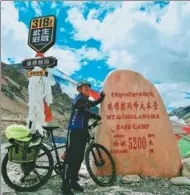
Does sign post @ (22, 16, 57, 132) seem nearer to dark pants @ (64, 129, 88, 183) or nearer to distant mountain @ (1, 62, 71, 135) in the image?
dark pants @ (64, 129, 88, 183)

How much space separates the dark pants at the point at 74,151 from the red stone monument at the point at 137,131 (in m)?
0.87

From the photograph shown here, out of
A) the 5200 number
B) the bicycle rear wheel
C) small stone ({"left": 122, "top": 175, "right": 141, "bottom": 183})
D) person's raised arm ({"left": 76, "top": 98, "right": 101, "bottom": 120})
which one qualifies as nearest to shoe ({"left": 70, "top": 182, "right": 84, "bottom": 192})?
the bicycle rear wheel

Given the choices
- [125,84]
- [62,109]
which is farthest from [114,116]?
[62,109]

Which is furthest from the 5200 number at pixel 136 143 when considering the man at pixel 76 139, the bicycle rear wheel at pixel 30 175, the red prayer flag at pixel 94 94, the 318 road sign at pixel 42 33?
the 318 road sign at pixel 42 33

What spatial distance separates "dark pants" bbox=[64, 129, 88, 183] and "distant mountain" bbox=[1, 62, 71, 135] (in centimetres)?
979

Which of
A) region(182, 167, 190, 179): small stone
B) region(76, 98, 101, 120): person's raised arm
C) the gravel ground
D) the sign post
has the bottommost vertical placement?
the gravel ground

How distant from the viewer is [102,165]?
5848 mm

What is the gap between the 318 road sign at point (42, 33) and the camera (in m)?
7.54

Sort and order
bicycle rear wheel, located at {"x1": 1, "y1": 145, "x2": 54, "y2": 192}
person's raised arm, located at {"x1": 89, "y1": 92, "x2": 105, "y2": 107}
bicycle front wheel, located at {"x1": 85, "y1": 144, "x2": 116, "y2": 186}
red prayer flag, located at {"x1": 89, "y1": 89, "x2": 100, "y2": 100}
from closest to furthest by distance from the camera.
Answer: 1. bicycle rear wheel, located at {"x1": 1, "y1": 145, "x2": 54, "y2": 192}
2. bicycle front wheel, located at {"x1": 85, "y1": 144, "x2": 116, "y2": 186}
3. person's raised arm, located at {"x1": 89, "y1": 92, "x2": 105, "y2": 107}
4. red prayer flag, located at {"x1": 89, "y1": 89, "x2": 100, "y2": 100}

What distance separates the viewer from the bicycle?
5090 millimetres

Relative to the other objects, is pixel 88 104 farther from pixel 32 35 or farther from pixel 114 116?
pixel 32 35

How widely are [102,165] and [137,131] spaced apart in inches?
33.0

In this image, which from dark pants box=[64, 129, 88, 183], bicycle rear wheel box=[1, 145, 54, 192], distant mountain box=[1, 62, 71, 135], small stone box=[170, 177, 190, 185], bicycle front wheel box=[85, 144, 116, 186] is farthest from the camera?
distant mountain box=[1, 62, 71, 135]

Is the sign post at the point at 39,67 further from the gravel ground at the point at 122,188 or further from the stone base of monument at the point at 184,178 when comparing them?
the stone base of monument at the point at 184,178
